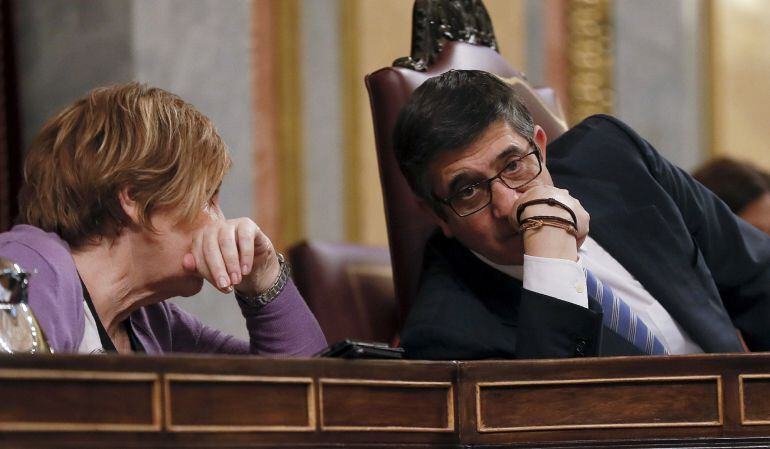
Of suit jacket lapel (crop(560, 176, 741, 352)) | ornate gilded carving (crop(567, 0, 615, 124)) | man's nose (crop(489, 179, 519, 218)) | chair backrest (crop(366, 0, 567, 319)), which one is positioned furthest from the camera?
ornate gilded carving (crop(567, 0, 615, 124))

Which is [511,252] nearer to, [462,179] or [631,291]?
[462,179]

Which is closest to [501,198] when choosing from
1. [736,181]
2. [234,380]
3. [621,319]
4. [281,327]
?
[621,319]

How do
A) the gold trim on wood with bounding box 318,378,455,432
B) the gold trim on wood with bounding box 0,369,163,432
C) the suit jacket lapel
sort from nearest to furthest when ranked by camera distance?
the gold trim on wood with bounding box 0,369,163,432 → the gold trim on wood with bounding box 318,378,455,432 → the suit jacket lapel

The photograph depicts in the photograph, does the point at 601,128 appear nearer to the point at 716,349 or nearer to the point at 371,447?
the point at 716,349

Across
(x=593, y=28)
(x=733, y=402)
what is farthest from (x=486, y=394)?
(x=593, y=28)

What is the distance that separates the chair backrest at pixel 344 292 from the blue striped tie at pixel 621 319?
56 centimetres

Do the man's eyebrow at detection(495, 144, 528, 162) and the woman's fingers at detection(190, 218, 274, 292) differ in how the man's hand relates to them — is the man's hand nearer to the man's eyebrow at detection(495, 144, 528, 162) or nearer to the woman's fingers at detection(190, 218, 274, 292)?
→ the man's eyebrow at detection(495, 144, 528, 162)

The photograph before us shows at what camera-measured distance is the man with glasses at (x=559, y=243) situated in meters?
1.68

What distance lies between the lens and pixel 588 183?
2023 millimetres

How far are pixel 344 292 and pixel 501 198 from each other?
1.84 ft

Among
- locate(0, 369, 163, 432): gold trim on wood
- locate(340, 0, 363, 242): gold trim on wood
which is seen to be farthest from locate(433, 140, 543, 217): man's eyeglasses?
locate(340, 0, 363, 242): gold trim on wood

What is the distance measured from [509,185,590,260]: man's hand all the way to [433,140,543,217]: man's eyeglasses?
0.05 meters

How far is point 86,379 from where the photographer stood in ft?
3.27

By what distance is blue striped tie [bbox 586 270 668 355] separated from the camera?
1.76m
